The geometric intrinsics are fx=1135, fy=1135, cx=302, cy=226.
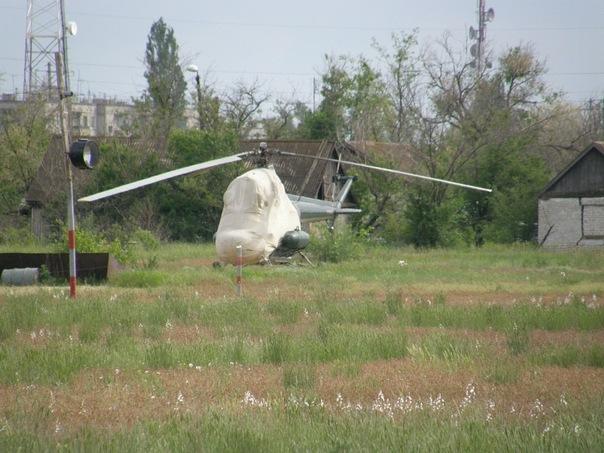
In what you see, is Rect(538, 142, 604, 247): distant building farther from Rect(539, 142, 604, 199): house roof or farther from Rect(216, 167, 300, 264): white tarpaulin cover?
Rect(216, 167, 300, 264): white tarpaulin cover

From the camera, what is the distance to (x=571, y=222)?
53344mm

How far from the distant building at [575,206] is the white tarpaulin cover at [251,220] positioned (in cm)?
2691

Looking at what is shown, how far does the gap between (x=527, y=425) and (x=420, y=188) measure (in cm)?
4041

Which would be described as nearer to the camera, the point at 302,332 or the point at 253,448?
the point at 253,448

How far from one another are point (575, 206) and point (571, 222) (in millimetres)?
778

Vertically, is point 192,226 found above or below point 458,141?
below

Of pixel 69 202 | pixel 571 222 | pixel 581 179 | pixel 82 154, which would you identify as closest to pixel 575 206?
pixel 571 222

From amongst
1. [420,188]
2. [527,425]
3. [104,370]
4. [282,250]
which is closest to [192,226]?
[420,188]

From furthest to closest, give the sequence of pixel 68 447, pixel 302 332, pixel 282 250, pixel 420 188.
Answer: pixel 420 188 < pixel 282 250 < pixel 302 332 < pixel 68 447

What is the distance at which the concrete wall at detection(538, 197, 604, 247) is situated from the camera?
52.8 m

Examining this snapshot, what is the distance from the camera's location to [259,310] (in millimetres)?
17156

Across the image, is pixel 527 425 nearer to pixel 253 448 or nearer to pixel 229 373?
pixel 253 448

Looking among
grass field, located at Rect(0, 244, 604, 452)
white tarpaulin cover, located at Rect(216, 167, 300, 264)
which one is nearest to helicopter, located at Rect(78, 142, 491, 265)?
white tarpaulin cover, located at Rect(216, 167, 300, 264)

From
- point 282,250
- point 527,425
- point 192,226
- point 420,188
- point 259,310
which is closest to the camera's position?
point 527,425
